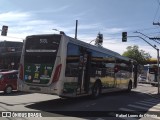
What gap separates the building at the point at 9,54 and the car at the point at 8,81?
3835 cm

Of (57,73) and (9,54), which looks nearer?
(57,73)

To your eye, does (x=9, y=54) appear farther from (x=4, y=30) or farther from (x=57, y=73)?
(x=57, y=73)

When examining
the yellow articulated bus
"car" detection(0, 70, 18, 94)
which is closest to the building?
"car" detection(0, 70, 18, 94)

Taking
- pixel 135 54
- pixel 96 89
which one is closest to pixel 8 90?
pixel 96 89

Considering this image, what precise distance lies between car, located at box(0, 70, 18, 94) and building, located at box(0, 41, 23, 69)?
3835 cm

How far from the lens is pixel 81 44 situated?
51.3 feet

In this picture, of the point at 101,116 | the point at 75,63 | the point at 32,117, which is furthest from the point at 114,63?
the point at 32,117

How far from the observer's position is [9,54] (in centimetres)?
6175

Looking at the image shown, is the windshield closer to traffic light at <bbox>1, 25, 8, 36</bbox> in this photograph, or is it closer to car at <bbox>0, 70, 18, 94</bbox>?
car at <bbox>0, 70, 18, 94</bbox>

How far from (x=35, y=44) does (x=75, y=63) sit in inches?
84.1

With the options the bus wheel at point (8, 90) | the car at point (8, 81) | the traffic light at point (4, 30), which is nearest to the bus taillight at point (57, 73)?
the car at point (8, 81)

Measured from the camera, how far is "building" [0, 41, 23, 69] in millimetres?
60963

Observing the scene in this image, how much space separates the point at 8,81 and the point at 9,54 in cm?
4200

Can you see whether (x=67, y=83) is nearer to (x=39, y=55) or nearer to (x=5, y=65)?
(x=39, y=55)
